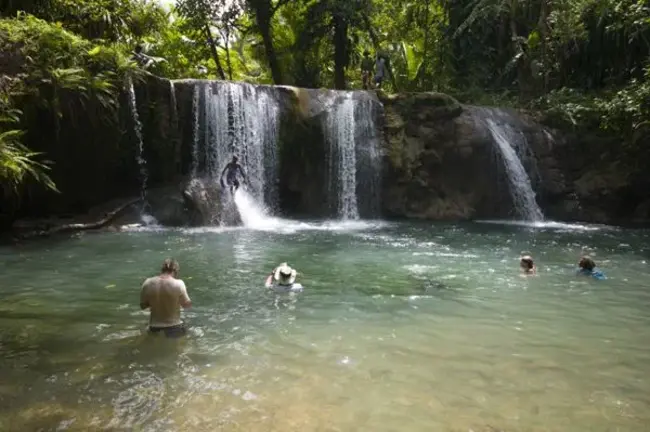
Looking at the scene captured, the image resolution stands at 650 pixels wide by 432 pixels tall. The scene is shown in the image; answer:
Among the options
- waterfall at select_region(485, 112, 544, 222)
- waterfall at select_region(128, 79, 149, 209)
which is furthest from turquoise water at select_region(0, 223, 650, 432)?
waterfall at select_region(485, 112, 544, 222)

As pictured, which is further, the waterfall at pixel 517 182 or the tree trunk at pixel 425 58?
the tree trunk at pixel 425 58

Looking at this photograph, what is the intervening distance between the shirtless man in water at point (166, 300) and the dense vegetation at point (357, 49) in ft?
25.4

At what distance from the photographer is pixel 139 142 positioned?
57.0 ft

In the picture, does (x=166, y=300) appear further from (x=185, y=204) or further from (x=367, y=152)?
(x=367, y=152)

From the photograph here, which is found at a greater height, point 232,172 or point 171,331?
point 232,172

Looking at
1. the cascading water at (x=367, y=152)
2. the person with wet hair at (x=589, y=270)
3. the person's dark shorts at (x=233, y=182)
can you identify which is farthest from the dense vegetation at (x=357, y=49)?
the person with wet hair at (x=589, y=270)

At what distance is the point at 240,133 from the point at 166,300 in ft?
42.0

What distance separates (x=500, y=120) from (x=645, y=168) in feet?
17.1

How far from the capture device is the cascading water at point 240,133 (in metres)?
18.4

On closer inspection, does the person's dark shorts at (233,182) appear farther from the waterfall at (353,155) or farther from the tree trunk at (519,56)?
the tree trunk at (519,56)

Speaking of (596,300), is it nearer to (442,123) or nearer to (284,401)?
(284,401)

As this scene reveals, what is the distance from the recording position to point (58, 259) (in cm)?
1144

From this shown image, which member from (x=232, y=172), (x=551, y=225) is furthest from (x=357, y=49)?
(x=551, y=225)

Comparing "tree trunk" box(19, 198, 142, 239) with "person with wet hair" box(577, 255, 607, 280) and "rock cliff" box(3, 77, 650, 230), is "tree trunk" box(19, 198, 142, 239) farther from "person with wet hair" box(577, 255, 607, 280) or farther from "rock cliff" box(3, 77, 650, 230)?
"person with wet hair" box(577, 255, 607, 280)
